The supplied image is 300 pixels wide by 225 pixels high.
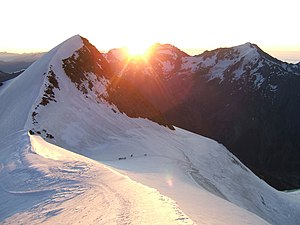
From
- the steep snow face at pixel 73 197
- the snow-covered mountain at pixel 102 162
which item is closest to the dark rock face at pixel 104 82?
the snow-covered mountain at pixel 102 162

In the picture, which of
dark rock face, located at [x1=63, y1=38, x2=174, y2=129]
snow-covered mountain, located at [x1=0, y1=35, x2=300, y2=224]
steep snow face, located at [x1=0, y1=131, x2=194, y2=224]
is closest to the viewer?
steep snow face, located at [x1=0, y1=131, x2=194, y2=224]

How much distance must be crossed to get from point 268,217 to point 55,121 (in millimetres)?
26758

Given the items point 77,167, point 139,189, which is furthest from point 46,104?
point 139,189

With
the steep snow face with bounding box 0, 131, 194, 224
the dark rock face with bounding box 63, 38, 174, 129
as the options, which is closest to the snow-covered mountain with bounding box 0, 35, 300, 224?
the steep snow face with bounding box 0, 131, 194, 224

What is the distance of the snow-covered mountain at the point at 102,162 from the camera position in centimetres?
1245

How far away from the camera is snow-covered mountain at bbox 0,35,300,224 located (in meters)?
12.4

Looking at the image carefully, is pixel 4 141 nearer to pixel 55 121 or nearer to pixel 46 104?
pixel 55 121

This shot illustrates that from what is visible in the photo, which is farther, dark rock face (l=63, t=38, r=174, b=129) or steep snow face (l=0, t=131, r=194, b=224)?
dark rock face (l=63, t=38, r=174, b=129)

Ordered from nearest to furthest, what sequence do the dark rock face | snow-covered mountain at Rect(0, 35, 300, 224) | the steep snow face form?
the steep snow face, snow-covered mountain at Rect(0, 35, 300, 224), the dark rock face

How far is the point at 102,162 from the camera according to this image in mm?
29453

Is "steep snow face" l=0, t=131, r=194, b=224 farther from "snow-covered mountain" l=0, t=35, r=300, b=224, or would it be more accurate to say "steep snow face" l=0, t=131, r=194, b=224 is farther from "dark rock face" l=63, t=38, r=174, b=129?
"dark rock face" l=63, t=38, r=174, b=129

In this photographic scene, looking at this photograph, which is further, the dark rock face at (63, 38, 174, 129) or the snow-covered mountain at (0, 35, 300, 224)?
the dark rock face at (63, 38, 174, 129)

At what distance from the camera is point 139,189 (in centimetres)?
1478

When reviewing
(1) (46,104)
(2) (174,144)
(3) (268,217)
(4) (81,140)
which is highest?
(1) (46,104)
